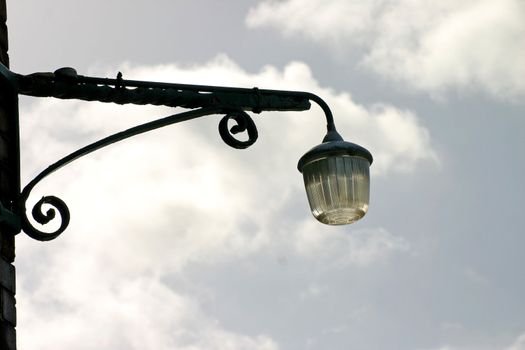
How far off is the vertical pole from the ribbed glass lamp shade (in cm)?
143

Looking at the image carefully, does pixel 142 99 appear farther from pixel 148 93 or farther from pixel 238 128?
pixel 238 128

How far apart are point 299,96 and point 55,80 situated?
47.7 inches

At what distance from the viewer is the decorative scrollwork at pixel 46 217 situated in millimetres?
4430

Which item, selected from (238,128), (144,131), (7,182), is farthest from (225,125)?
(7,182)

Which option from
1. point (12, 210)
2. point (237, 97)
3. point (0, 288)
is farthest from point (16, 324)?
point (237, 97)

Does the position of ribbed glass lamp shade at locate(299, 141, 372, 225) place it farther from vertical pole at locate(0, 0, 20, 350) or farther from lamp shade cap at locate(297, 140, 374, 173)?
vertical pole at locate(0, 0, 20, 350)

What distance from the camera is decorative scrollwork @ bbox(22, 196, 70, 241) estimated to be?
4.43 metres

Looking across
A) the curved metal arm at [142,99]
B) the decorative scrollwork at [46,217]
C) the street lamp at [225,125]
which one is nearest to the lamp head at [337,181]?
the street lamp at [225,125]

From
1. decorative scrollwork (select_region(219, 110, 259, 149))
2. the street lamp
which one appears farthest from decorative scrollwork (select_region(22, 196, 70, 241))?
decorative scrollwork (select_region(219, 110, 259, 149))

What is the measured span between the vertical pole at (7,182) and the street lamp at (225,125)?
4 cm

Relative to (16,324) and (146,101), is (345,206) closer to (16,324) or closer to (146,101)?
(146,101)

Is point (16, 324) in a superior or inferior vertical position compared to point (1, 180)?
inferior

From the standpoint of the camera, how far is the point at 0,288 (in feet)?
13.6

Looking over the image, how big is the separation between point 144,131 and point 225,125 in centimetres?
40
